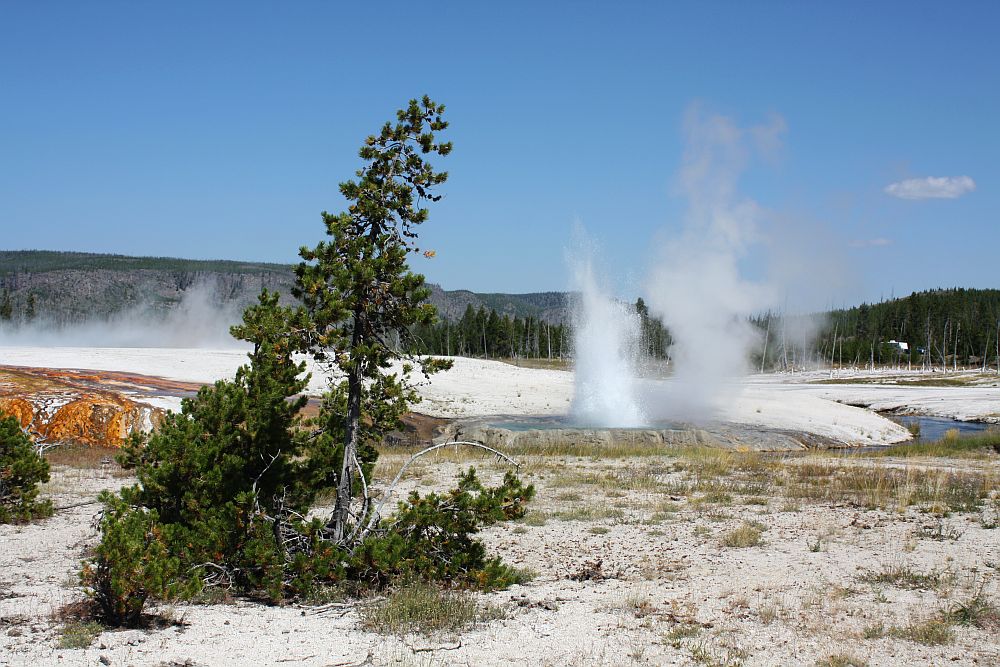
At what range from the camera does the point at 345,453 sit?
28.5ft

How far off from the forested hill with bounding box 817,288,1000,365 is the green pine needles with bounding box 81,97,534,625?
12275 centimetres

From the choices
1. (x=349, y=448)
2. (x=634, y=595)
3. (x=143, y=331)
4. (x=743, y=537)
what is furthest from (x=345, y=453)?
(x=143, y=331)

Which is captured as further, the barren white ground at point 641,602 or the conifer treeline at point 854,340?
the conifer treeline at point 854,340

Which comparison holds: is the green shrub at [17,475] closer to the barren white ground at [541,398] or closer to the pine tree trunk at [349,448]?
the pine tree trunk at [349,448]

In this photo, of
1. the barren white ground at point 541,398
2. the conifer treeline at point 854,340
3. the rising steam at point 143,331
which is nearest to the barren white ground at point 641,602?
the barren white ground at point 541,398

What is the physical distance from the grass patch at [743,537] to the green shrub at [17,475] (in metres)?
10.3

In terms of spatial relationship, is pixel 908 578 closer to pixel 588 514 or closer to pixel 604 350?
pixel 588 514

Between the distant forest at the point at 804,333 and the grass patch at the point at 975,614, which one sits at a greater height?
the distant forest at the point at 804,333

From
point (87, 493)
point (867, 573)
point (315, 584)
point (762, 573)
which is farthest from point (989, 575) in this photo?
point (87, 493)

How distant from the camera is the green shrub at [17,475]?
38.7ft

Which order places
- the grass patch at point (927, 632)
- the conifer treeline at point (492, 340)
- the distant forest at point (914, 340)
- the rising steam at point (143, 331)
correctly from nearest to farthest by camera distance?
the grass patch at point (927, 632) → the rising steam at point (143, 331) → the distant forest at point (914, 340) → the conifer treeline at point (492, 340)

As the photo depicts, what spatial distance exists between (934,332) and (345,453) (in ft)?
471

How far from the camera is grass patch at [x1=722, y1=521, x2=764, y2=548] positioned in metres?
10.8

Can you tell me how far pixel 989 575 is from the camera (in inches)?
349
